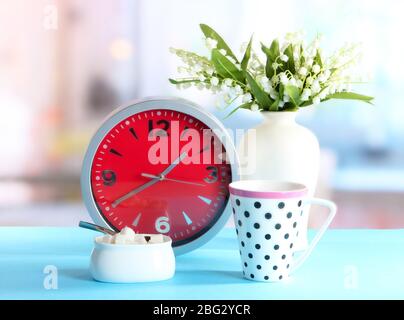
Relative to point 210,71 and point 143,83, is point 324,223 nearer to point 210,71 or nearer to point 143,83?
Answer: point 210,71

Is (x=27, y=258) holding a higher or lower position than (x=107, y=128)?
lower

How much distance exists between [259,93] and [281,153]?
11 cm

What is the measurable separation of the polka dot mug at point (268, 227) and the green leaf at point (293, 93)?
0.63 ft

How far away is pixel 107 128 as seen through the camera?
1202 millimetres

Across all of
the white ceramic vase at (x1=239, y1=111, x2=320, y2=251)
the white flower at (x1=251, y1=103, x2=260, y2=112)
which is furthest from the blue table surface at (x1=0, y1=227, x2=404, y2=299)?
the white flower at (x1=251, y1=103, x2=260, y2=112)

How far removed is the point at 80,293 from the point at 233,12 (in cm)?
361

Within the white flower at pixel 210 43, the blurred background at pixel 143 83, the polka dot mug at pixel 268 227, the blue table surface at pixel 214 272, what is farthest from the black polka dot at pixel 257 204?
the blurred background at pixel 143 83

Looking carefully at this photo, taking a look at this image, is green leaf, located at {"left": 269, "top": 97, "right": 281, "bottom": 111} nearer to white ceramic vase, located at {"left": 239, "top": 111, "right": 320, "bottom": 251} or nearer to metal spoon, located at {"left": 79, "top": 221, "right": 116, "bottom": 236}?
white ceramic vase, located at {"left": 239, "top": 111, "right": 320, "bottom": 251}

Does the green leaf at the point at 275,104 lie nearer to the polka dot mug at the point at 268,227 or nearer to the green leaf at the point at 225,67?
the green leaf at the point at 225,67

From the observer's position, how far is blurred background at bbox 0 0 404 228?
14.3 feet

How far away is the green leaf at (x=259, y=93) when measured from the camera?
122 cm

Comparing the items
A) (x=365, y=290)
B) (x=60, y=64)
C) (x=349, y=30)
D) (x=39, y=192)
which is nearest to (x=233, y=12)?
(x=349, y=30)

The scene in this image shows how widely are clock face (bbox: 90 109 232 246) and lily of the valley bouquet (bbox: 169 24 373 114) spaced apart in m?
0.09
